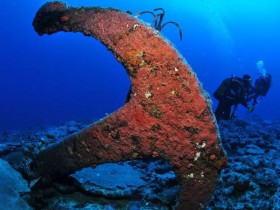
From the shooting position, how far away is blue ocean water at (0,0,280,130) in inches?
3883

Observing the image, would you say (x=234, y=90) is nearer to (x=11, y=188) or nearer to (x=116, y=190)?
(x=116, y=190)

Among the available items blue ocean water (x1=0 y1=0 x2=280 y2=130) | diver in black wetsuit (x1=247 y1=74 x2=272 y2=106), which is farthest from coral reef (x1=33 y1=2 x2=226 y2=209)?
blue ocean water (x1=0 y1=0 x2=280 y2=130)

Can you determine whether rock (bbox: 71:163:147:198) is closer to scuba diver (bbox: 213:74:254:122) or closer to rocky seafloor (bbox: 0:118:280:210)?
rocky seafloor (bbox: 0:118:280:210)

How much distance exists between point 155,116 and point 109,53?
114 meters

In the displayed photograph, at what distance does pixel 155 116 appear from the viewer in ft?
6.35

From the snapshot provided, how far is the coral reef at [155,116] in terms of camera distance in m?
1.88

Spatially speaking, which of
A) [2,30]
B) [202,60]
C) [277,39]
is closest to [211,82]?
[202,60]

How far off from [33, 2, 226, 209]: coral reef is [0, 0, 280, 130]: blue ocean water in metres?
88.8

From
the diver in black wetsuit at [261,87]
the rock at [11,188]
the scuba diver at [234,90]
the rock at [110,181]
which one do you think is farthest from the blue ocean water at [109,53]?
the rock at [11,188]

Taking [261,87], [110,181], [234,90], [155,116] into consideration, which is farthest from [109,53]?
[155,116]

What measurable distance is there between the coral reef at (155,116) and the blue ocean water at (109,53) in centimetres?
8883

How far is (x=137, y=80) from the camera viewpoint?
193 centimetres

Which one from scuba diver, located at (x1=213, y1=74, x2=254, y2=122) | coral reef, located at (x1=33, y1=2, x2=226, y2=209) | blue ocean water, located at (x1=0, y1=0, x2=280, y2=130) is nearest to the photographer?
coral reef, located at (x1=33, y1=2, x2=226, y2=209)

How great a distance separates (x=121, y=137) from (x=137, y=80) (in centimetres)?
43
